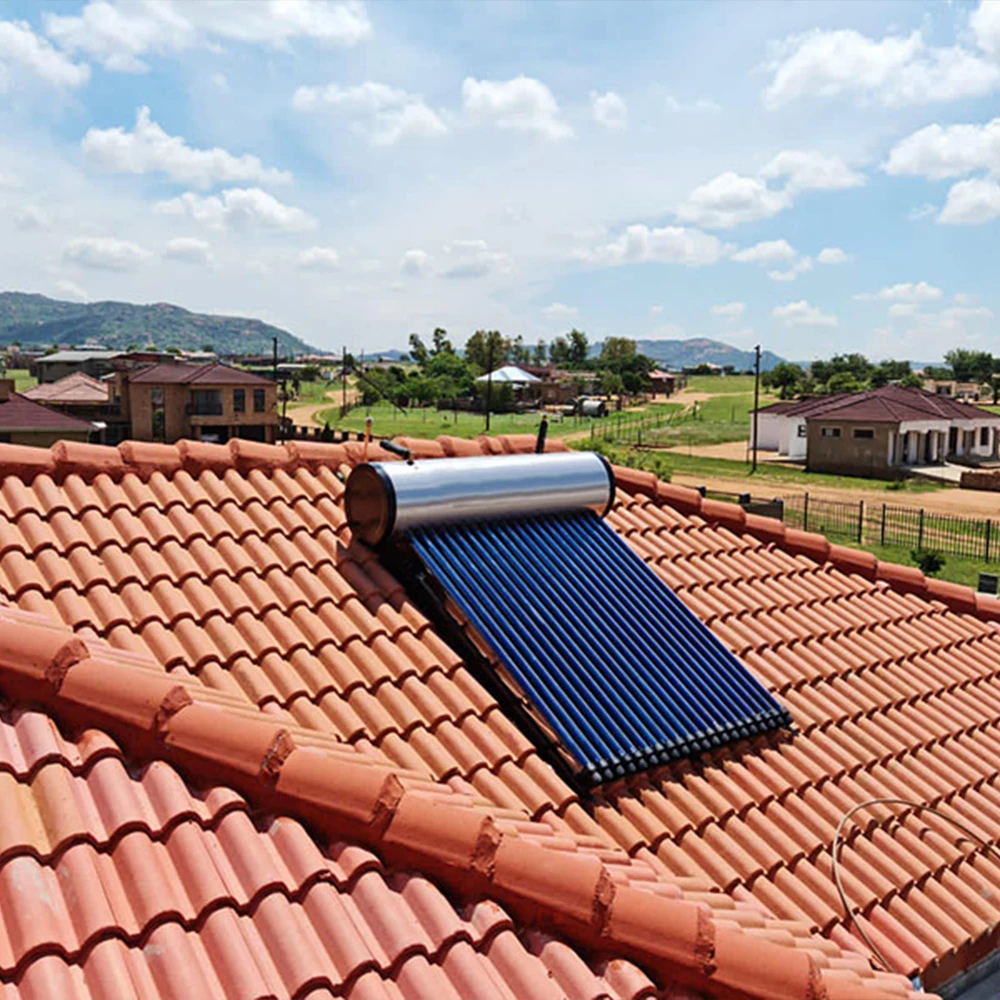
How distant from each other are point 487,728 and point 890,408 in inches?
2430

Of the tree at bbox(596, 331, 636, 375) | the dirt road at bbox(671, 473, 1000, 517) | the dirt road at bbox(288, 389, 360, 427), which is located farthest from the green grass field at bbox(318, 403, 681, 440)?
the tree at bbox(596, 331, 636, 375)

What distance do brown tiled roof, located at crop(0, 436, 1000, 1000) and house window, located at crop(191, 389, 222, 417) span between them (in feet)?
192

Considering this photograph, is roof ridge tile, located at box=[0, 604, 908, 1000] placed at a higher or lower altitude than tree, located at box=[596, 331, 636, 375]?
lower

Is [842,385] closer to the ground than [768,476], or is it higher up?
higher up

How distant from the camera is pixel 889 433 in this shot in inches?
2323

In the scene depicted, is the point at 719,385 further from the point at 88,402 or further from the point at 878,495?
the point at 88,402

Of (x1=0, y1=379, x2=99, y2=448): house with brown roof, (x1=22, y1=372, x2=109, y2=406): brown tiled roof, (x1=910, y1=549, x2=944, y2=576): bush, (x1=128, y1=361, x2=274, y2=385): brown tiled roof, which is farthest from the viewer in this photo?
(x1=22, y1=372, x2=109, y2=406): brown tiled roof

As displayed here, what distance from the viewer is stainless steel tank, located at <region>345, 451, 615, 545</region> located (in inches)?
248

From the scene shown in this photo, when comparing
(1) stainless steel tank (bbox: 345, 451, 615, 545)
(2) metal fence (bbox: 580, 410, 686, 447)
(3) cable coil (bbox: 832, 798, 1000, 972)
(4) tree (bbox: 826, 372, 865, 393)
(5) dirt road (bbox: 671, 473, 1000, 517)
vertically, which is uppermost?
(4) tree (bbox: 826, 372, 865, 393)

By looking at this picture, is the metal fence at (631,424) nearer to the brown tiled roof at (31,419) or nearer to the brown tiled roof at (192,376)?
the brown tiled roof at (192,376)

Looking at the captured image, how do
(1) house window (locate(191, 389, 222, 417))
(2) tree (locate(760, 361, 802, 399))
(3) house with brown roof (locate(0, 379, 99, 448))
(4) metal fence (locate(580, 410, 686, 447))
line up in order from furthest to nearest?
(2) tree (locate(760, 361, 802, 399)) < (4) metal fence (locate(580, 410, 686, 447)) < (1) house window (locate(191, 389, 222, 417)) < (3) house with brown roof (locate(0, 379, 99, 448))

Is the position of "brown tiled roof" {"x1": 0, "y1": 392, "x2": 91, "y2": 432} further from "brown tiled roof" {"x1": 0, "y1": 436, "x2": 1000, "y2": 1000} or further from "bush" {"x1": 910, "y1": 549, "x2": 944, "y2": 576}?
"brown tiled roof" {"x1": 0, "y1": 436, "x2": 1000, "y2": 1000}

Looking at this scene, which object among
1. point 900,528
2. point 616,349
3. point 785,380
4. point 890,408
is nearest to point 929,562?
point 900,528

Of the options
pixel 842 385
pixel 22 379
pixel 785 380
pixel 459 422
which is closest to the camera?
pixel 459 422
